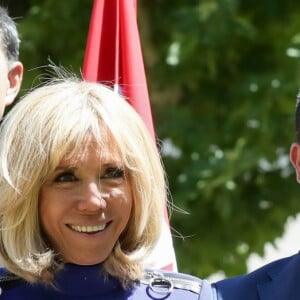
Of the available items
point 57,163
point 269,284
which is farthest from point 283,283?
point 57,163

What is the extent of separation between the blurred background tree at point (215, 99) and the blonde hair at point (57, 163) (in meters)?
2.24

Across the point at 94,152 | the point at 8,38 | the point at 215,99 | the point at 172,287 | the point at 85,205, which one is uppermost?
the point at 8,38

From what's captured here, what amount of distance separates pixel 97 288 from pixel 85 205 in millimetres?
192

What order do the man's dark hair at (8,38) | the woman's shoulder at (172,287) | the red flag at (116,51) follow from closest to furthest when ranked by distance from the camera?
1. the woman's shoulder at (172,287)
2. the man's dark hair at (8,38)
3. the red flag at (116,51)

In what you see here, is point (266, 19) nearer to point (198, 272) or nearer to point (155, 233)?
point (198, 272)

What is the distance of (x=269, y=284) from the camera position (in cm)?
214

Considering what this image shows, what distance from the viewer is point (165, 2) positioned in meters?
4.73

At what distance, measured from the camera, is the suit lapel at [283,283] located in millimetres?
2107

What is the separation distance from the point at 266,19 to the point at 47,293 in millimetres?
2806

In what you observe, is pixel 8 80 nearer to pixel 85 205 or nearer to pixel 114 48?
pixel 114 48

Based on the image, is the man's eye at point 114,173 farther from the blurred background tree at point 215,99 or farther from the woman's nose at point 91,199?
the blurred background tree at point 215,99

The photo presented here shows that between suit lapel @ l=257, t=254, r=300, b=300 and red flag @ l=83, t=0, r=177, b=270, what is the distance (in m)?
1.03

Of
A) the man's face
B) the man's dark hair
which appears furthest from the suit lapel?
the man's dark hair

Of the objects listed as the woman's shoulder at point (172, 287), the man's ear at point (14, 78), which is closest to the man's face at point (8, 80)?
the man's ear at point (14, 78)
